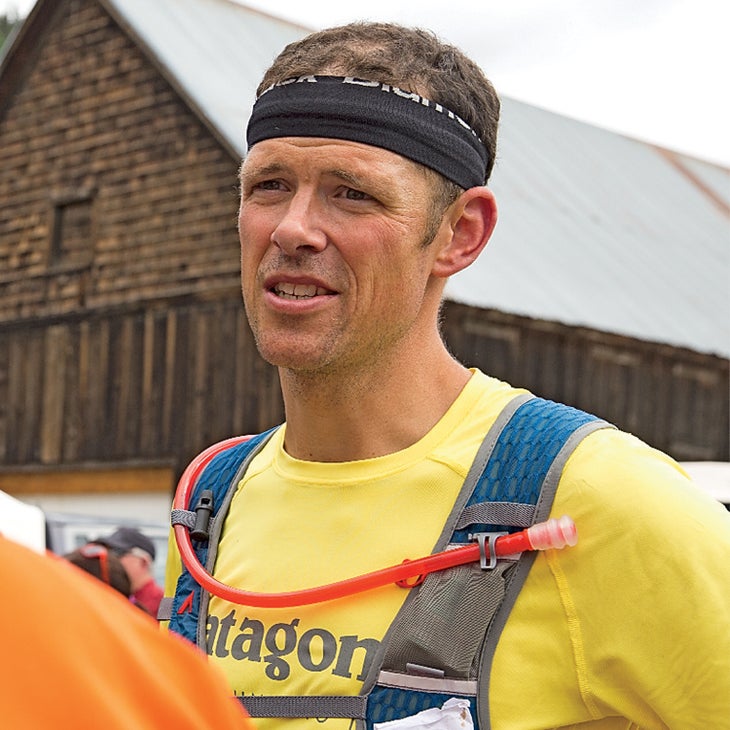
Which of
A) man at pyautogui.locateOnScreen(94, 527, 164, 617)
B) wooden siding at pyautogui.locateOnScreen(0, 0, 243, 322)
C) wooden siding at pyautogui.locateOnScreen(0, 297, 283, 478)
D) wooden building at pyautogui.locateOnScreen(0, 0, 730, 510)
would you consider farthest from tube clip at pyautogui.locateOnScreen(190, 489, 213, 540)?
wooden siding at pyautogui.locateOnScreen(0, 0, 243, 322)

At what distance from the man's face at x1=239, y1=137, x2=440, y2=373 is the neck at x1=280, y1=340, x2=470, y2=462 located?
0.14 ft

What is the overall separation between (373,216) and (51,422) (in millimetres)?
16186

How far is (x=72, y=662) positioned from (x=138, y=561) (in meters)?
6.63

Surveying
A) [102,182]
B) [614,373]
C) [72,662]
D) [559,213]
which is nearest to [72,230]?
[102,182]

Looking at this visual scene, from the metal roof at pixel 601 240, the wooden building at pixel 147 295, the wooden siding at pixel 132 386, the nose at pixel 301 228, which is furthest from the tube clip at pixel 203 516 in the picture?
the wooden siding at pixel 132 386

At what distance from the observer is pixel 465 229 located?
2.46 metres

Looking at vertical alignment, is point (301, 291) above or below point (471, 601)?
above

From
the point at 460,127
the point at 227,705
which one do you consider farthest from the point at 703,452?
the point at 227,705

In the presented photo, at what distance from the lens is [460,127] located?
243 centimetres

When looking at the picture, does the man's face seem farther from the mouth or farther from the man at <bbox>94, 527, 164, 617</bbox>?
the man at <bbox>94, 527, 164, 617</bbox>

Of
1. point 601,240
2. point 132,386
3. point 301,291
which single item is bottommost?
point 301,291

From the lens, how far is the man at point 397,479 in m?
2.08

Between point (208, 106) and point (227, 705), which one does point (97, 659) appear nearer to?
point (227, 705)

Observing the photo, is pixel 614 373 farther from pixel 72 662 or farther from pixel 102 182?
pixel 72 662
